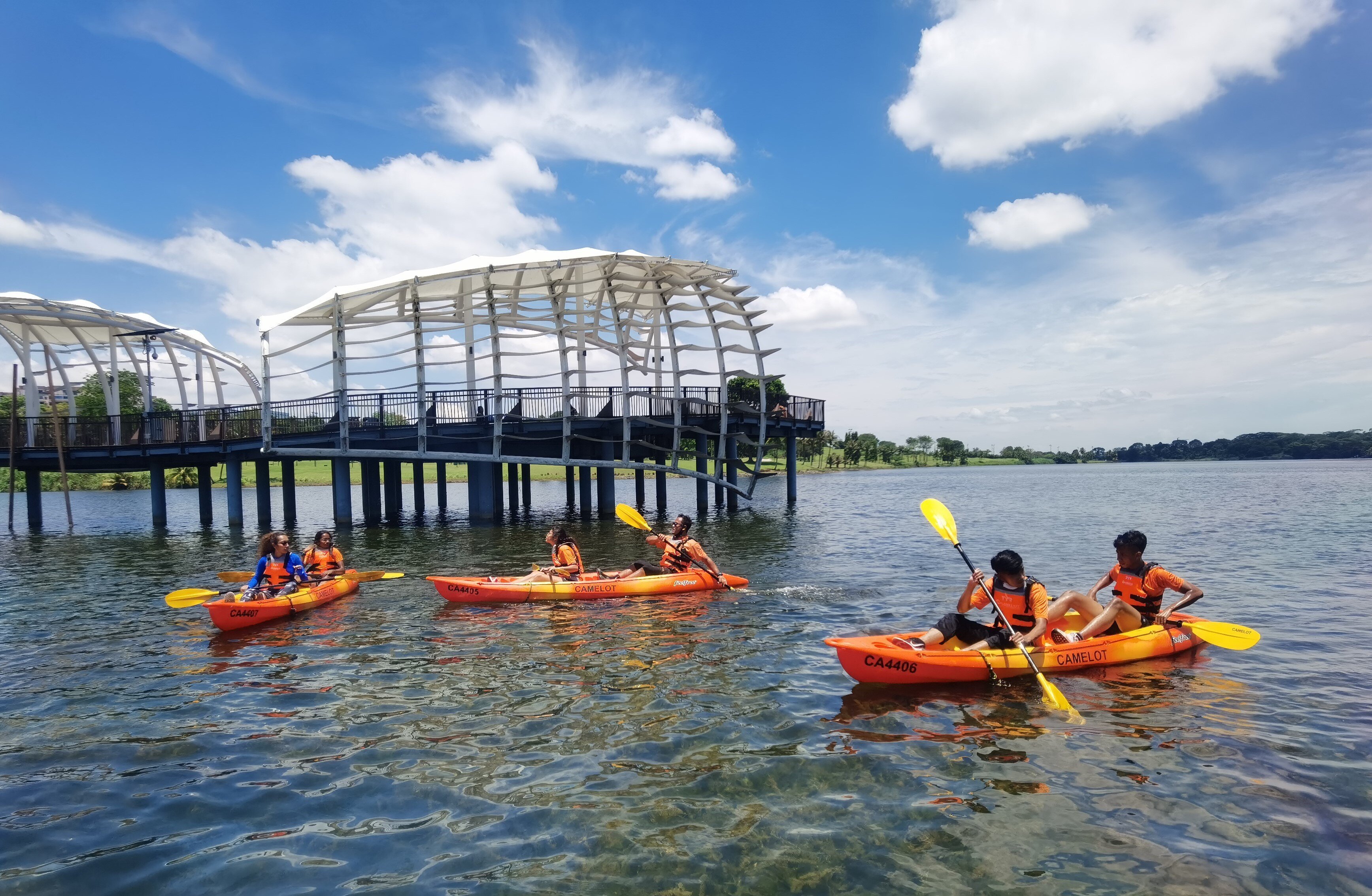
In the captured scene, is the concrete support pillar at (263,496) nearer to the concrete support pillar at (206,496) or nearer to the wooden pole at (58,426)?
the concrete support pillar at (206,496)

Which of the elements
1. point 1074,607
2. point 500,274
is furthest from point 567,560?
point 500,274

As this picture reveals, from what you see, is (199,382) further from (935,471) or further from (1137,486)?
(935,471)

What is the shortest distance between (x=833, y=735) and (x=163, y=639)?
11.3m

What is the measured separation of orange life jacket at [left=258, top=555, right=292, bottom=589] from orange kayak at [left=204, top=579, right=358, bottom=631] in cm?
37

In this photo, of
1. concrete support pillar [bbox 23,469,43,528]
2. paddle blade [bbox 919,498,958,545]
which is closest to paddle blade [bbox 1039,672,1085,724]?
paddle blade [bbox 919,498,958,545]

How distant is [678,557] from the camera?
1662 cm

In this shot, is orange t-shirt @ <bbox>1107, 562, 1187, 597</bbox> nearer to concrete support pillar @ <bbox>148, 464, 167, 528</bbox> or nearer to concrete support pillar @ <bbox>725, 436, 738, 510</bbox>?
concrete support pillar @ <bbox>725, 436, 738, 510</bbox>

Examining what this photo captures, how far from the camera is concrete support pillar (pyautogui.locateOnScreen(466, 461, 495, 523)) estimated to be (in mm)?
32250

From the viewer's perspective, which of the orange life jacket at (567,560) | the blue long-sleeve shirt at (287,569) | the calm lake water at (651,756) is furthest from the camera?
the orange life jacket at (567,560)

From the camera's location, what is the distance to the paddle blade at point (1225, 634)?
35.8 ft

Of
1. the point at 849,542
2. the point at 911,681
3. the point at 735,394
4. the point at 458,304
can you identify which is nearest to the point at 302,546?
the point at 458,304

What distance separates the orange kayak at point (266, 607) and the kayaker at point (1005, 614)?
1097 centimetres

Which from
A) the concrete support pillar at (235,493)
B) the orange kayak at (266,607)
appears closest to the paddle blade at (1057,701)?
the orange kayak at (266,607)

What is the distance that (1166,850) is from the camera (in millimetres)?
5902
